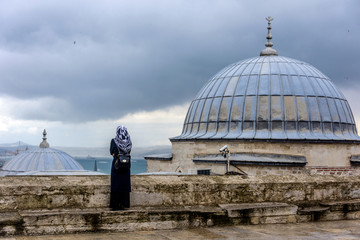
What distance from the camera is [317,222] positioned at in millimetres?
9672

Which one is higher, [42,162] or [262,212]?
[42,162]

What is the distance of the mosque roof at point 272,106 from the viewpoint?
29.3 metres

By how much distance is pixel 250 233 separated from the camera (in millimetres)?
8367

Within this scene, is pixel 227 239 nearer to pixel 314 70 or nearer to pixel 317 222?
pixel 317 222

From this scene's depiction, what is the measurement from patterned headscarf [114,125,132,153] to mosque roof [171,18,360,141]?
793 inches

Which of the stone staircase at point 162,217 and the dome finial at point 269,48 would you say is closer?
the stone staircase at point 162,217

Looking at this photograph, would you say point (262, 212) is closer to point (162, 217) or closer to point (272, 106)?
point (162, 217)

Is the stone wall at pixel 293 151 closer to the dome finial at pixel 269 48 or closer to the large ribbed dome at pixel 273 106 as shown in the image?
the large ribbed dome at pixel 273 106

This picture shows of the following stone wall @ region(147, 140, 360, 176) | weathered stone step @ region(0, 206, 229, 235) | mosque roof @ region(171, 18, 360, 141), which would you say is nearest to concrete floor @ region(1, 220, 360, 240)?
weathered stone step @ region(0, 206, 229, 235)

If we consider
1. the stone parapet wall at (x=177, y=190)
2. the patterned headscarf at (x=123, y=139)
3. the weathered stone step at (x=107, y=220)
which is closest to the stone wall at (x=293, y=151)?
the stone parapet wall at (x=177, y=190)

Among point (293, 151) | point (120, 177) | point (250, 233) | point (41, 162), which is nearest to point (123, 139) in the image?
point (120, 177)

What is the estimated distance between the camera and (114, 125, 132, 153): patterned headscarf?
8.68 m

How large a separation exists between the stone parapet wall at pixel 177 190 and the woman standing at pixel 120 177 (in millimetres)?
305

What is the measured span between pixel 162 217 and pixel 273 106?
21.8 m
